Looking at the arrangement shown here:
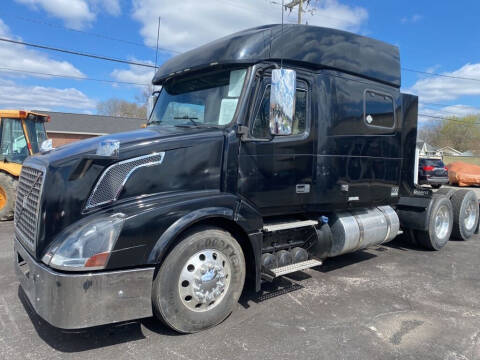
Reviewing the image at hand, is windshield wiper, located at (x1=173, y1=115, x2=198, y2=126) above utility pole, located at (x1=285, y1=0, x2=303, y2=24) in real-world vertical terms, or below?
below

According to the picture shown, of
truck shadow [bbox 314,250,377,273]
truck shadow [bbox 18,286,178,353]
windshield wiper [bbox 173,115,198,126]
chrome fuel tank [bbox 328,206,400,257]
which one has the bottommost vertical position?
truck shadow [bbox 18,286,178,353]

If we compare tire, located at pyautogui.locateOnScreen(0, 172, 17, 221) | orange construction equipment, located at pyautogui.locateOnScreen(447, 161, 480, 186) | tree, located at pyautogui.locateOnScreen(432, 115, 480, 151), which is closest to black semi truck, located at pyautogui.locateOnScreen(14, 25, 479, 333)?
tire, located at pyautogui.locateOnScreen(0, 172, 17, 221)

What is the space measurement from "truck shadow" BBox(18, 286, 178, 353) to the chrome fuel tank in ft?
8.56

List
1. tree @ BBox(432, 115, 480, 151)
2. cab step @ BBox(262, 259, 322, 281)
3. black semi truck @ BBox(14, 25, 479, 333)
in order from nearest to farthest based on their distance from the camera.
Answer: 1. black semi truck @ BBox(14, 25, 479, 333)
2. cab step @ BBox(262, 259, 322, 281)
3. tree @ BBox(432, 115, 480, 151)

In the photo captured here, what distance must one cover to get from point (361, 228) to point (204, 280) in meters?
2.77

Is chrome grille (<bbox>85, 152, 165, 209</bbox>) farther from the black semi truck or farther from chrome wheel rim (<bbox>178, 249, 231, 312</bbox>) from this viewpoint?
chrome wheel rim (<bbox>178, 249, 231, 312</bbox>)

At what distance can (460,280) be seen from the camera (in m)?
5.26

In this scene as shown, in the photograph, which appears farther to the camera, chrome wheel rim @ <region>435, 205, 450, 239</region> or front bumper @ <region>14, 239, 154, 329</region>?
chrome wheel rim @ <region>435, 205, 450, 239</region>

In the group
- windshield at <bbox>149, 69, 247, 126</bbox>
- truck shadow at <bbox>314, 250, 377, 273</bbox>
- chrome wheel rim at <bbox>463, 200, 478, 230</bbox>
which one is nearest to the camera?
windshield at <bbox>149, 69, 247, 126</bbox>

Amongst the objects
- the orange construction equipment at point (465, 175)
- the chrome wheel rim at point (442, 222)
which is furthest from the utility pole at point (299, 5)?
the orange construction equipment at point (465, 175)

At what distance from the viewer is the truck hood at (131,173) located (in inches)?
118

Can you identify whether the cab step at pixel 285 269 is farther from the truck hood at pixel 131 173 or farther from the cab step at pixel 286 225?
the truck hood at pixel 131 173

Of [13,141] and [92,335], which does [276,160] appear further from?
[13,141]

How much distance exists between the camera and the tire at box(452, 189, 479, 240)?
294 inches
